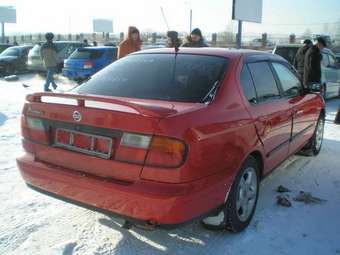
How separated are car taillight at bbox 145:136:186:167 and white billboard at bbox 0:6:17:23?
231ft

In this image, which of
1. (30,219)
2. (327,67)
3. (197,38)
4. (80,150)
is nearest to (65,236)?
(30,219)

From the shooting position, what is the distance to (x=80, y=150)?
312cm

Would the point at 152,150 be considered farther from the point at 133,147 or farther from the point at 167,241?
the point at 167,241

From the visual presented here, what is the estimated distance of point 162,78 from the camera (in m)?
3.72

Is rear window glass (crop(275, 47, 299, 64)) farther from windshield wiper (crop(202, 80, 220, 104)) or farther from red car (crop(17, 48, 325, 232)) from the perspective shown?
windshield wiper (crop(202, 80, 220, 104))

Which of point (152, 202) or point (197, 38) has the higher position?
point (197, 38)

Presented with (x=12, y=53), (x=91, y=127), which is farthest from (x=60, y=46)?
(x=91, y=127)

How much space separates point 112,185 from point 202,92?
107cm

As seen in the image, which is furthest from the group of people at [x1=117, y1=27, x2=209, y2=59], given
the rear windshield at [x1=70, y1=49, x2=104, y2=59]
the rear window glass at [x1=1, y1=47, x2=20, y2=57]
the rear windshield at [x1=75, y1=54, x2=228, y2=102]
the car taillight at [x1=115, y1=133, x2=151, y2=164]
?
the rear window glass at [x1=1, y1=47, x2=20, y2=57]

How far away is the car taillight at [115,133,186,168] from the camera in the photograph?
2.79 m

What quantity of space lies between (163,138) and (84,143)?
26.0 inches

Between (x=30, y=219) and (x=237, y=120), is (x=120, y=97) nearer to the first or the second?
(x=237, y=120)

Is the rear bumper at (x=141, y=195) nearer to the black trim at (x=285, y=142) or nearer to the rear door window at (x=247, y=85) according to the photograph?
the rear door window at (x=247, y=85)

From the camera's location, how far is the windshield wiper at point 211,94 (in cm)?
330
